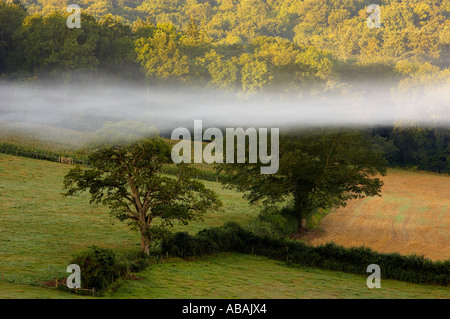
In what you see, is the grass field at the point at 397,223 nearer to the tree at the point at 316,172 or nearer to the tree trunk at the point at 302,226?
the tree trunk at the point at 302,226

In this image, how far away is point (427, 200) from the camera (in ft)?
182

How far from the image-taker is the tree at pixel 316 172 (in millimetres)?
38281

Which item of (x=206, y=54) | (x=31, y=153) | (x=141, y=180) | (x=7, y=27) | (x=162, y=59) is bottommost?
(x=141, y=180)

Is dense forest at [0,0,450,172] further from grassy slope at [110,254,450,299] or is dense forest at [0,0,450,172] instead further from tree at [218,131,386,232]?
grassy slope at [110,254,450,299]

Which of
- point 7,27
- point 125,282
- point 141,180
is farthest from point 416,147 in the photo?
point 125,282

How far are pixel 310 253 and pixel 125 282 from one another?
1220 cm

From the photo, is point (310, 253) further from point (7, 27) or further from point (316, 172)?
point (7, 27)

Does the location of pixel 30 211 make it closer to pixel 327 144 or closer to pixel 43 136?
pixel 327 144

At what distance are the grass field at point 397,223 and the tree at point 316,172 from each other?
3071mm

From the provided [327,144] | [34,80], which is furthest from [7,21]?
[327,144]

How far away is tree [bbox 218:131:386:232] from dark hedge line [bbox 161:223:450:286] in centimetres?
557

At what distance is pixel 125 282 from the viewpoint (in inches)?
913

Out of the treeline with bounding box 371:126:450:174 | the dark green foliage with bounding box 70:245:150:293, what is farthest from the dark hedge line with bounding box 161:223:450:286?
the treeline with bounding box 371:126:450:174

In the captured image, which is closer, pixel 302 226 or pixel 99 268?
pixel 99 268
